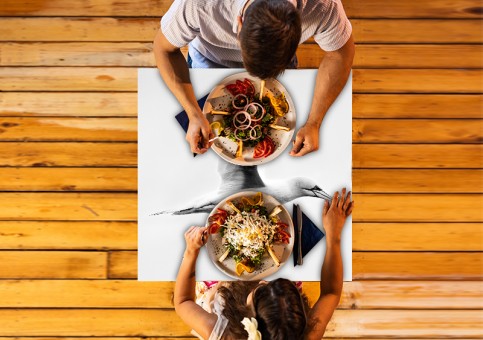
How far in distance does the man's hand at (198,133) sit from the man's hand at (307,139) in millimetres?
341

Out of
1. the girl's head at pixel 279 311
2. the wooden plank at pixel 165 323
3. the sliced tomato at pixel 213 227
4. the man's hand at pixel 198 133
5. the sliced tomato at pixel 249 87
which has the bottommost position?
the wooden plank at pixel 165 323

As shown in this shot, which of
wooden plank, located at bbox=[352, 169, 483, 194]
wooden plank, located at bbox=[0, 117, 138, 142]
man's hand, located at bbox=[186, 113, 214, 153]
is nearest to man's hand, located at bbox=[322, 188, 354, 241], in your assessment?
man's hand, located at bbox=[186, 113, 214, 153]

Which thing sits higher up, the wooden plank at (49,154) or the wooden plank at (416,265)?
the wooden plank at (49,154)

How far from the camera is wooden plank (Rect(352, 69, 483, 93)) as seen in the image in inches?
105

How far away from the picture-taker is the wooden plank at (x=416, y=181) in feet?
8.73

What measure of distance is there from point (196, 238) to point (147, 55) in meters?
1.31

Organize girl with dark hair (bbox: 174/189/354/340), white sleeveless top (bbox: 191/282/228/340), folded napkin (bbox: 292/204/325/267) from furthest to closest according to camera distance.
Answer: folded napkin (bbox: 292/204/325/267) < white sleeveless top (bbox: 191/282/228/340) < girl with dark hair (bbox: 174/189/354/340)

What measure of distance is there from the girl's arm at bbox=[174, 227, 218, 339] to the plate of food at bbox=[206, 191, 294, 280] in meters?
0.06

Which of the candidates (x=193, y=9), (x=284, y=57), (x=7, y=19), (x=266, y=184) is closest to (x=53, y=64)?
(x=7, y=19)

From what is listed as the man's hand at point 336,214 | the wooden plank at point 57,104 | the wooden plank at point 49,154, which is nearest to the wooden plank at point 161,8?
the wooden plank at point 57,104

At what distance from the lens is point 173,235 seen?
1858 mm

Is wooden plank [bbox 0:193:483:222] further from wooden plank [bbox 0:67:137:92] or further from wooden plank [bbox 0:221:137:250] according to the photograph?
wooden plank [bbox 0:67:137:92]

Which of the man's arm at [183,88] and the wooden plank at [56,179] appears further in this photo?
the wooden plank at [56,179]

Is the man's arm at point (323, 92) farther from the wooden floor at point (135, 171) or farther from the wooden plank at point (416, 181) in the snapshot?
the wooden plank at point (416, 181)
